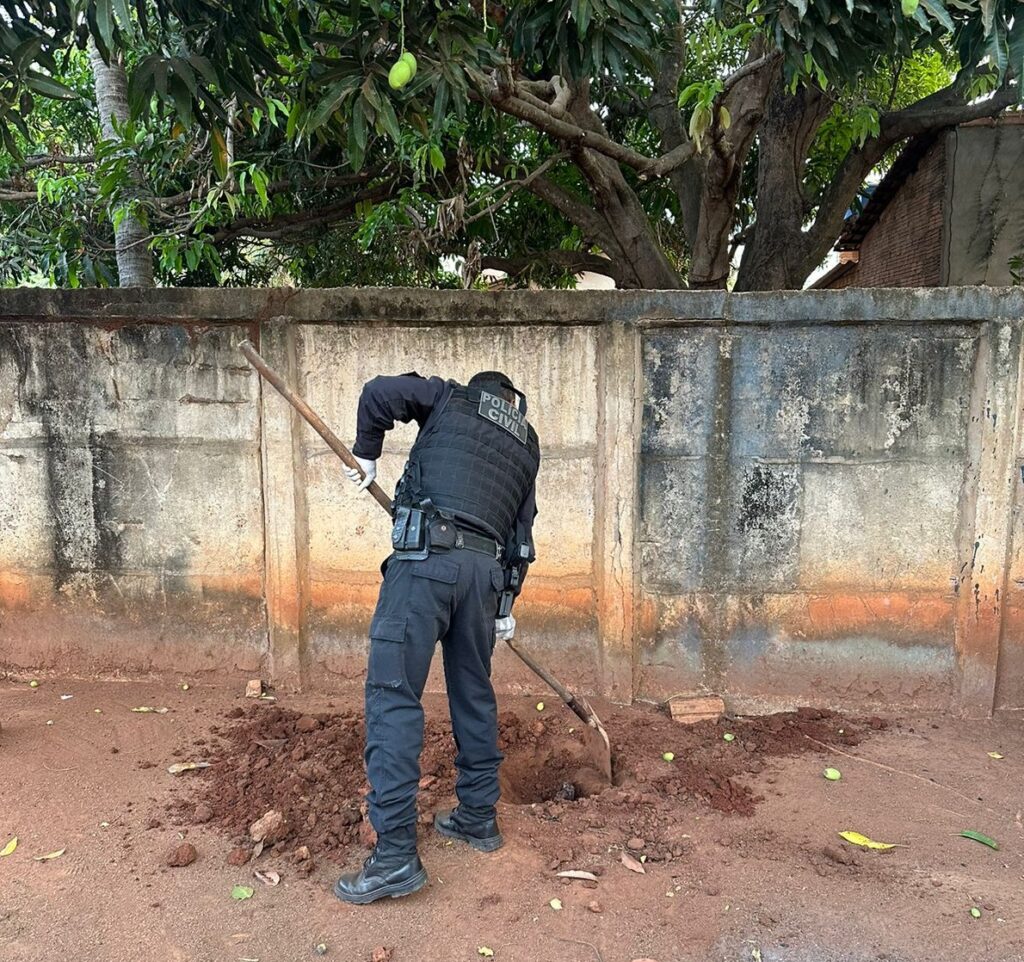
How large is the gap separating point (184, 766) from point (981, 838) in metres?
3.20

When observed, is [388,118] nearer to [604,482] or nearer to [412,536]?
[412,536]

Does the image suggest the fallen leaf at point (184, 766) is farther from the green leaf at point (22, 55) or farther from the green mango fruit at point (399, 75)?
the green mango fruit at point (399, 75)

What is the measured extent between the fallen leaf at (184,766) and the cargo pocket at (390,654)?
131 centimetres

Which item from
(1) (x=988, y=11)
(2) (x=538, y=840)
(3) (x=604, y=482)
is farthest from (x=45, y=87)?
(2) (x=538, y=840)

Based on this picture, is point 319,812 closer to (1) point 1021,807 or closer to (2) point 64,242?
(1) point 1021,807

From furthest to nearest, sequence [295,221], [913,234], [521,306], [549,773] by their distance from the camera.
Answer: [913,234]
[295,221]
[521,306]
[549,773]

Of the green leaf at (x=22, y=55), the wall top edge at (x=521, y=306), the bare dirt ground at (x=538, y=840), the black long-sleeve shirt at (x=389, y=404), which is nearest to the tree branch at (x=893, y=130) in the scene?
the wall top edge at (x=521, y=306)

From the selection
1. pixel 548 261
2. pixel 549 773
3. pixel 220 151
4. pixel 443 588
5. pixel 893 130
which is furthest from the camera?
pixel 548 261

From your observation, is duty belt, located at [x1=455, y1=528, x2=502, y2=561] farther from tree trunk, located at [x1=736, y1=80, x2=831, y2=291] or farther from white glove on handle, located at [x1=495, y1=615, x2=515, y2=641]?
tree trunk, located at [x1=736, y1=80, x2=831, y2=291]

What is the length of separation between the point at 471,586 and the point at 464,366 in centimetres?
154

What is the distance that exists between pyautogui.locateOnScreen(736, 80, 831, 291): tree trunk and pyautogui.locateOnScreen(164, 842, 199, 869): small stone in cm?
517

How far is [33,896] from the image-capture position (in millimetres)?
2693

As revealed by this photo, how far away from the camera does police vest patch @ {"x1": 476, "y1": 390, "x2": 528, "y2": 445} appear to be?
296 centimetres

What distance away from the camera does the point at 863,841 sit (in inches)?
121
